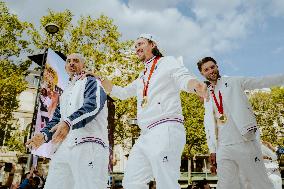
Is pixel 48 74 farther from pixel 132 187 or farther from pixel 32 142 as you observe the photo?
pixel 132 187

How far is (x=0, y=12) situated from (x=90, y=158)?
71.4ft

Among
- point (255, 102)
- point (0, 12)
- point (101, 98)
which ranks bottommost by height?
point (101, 98)

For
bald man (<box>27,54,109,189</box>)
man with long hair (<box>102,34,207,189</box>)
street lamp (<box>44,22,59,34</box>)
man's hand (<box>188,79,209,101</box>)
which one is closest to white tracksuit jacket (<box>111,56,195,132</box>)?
man with long hair (<box>102,34,207,189</box>)

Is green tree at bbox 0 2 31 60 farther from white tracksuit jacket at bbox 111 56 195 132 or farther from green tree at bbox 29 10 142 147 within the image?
white tracksuit jacket at bbox 111 56 195 132

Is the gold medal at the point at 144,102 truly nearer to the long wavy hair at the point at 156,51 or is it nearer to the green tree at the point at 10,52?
the long wavy hair at the point at 156,51

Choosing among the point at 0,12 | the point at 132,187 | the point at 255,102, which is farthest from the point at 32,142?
the point at 255,102

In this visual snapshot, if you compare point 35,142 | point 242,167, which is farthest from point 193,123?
point 35,142

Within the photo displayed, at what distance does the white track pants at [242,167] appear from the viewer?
14.4 ft

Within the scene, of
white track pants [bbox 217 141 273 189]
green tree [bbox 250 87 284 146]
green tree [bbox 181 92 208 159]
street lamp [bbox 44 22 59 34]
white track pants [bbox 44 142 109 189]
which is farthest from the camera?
green tree [bbox 250 87 284 146]

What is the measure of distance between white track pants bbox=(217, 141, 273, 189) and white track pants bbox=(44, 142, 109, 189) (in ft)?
5.21

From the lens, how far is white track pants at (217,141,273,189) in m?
4.40

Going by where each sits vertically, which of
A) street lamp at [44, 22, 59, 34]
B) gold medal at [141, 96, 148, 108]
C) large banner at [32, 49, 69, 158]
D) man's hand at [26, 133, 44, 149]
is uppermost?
street lamp at [44, 22, 59, 34]

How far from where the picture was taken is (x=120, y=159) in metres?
43.6

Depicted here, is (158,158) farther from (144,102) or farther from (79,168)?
(79,168)
